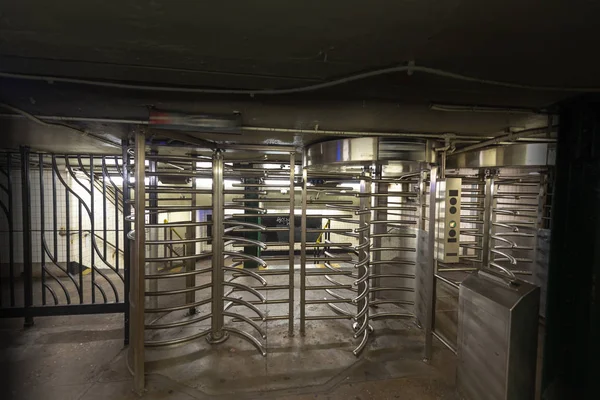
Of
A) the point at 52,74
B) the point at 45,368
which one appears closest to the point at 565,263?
the point at 52,74

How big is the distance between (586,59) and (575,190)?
2.83 ft

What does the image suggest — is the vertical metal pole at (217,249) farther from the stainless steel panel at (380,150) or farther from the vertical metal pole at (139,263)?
the stainless steel panel at (380,150)

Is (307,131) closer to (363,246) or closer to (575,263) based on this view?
(363,246)

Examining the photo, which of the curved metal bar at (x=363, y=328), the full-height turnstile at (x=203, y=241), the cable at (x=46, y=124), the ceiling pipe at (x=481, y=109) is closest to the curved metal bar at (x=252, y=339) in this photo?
the full-height turnstile at (x=203, y=241)

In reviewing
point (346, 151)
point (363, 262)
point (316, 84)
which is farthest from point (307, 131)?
point (363, 262)

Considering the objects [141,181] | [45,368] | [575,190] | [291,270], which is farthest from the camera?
[291,270]

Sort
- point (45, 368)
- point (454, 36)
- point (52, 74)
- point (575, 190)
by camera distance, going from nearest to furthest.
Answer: point (454, 36), point (52, 74), point (575, 190), point (45, 368)

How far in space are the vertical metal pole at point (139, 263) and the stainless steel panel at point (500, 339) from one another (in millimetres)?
2380

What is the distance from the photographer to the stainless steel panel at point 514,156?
2.40 m

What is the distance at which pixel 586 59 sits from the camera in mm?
1089

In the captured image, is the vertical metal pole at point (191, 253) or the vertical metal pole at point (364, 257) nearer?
the vertical metal pole at point (364, 257)

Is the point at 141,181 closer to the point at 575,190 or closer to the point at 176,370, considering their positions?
the point at 176,370

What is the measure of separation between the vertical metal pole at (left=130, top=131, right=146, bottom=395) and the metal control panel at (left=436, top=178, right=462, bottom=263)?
2.43 m

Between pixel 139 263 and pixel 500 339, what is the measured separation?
246 cm
